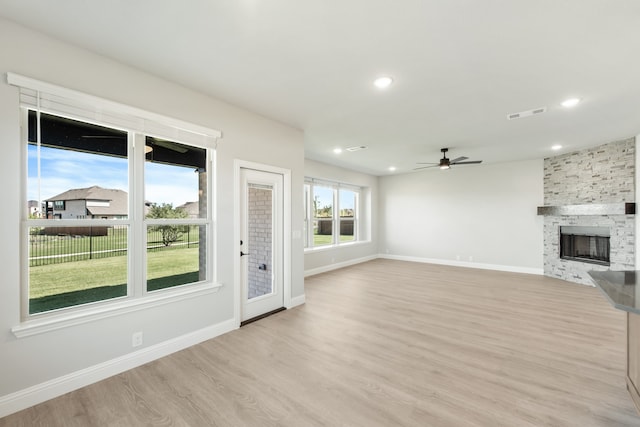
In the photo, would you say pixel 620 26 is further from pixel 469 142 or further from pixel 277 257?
pixel 277 257

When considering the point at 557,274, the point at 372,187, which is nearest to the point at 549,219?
the point at 557,274

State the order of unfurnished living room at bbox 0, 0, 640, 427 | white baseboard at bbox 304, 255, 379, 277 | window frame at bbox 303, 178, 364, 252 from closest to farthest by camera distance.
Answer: unfurnished living room at bbox 0, 0, 640, 427 → white baseboard at bbox 304, 255, 379, 277 → window frame at bbox 303, 178, 364, 252

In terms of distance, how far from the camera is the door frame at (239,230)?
3354 millimetres

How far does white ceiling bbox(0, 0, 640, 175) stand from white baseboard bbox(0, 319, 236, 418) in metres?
2.64

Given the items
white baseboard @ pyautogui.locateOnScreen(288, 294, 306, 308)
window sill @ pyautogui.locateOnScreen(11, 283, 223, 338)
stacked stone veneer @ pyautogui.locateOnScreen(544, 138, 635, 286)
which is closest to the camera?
window sill @ pyautogui.locateOnScreen(11, 283, 223, 338)

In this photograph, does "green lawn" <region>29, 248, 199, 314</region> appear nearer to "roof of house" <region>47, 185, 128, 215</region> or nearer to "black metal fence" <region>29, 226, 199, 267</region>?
"black metal fence" <region>29, 226, 199, 267</region>

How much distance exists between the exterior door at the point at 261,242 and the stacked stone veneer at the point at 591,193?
6.01 m

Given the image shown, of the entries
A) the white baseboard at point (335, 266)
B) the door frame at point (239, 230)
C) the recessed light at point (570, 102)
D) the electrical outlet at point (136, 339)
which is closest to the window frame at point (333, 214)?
the white baseboard at point (335, 266)

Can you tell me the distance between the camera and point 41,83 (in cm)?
208

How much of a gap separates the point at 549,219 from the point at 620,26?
18.0ft

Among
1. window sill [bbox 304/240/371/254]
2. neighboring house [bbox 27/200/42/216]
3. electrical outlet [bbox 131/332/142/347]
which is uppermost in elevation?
neighboring house [bbox 27/200/42/216]

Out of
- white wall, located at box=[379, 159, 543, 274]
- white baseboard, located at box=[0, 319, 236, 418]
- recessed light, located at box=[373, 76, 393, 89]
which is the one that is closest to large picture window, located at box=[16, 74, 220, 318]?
white baseboard, located at box=[0, 319, 236, 418]

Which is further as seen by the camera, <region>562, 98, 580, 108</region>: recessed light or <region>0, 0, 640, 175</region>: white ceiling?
<region>562, 98, 580, 108</region>: recessed light

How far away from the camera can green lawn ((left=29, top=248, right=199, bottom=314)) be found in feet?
7.19
